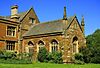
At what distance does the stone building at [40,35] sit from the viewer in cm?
3953

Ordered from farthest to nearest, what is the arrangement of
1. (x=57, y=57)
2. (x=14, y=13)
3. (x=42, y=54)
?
1. (x=14, y=13)
2. (x=42, y=54)
3. (x=57, y=57)

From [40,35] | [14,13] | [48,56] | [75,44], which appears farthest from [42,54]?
[14,13]

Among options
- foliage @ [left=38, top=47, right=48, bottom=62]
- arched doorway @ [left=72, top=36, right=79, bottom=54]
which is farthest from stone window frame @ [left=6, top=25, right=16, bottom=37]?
arched doorway @ [left=72, top=36, right=79, bottom=54]

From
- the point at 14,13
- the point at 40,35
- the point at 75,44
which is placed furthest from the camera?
the point at 14,13

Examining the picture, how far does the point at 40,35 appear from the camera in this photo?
43031 mm

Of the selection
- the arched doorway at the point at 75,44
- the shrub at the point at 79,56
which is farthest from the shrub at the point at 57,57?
the arched doorway at the point at 75,44

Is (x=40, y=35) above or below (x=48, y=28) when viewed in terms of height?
below

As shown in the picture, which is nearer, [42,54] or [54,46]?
[42,54]

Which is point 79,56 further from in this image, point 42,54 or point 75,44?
point 42,54

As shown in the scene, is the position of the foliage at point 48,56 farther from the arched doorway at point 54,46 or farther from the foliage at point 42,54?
the arched doorway at point 54,46

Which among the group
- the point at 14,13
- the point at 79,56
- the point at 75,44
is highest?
the point at 14,13

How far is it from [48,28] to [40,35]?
2.20m

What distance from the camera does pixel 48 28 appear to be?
43531 millimetres

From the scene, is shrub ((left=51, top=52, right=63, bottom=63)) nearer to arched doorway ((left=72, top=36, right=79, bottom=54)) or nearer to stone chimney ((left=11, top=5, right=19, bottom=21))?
arched doorway ((left=72, top=36, right=79, bottom=54))
